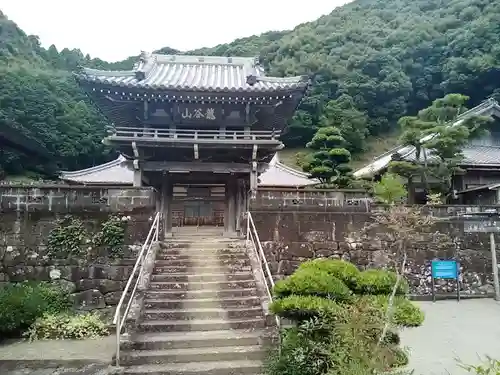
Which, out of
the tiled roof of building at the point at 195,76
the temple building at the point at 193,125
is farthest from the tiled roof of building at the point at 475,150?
the tiled roof of building at the point at 195,76

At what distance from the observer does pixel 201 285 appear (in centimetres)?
863

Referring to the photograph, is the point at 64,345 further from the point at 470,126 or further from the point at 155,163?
the point at 470,126

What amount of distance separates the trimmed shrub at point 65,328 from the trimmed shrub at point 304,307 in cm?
505

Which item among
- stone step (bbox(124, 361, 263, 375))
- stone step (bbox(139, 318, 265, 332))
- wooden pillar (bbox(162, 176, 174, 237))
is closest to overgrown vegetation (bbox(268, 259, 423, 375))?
stone step (bbox(124, 361, 263, 375))

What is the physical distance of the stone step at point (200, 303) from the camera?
25.8 feet

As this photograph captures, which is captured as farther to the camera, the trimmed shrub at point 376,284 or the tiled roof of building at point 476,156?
the tiled roof of building at point 476,156

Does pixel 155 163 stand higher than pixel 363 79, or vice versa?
pixel 363 79

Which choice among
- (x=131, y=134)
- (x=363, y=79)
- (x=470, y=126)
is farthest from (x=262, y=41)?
(x=131, y=134)

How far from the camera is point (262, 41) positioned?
224 ft

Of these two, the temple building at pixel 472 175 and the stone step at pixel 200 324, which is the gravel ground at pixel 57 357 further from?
the temple building at pixel 472 175

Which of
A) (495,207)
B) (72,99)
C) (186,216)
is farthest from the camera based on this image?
(72,99)

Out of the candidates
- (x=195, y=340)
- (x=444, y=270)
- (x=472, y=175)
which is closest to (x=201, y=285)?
(x=195, y=340)

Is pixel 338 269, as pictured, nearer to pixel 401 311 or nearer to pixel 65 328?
pixel 401 311

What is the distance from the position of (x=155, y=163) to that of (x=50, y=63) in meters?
45.9
